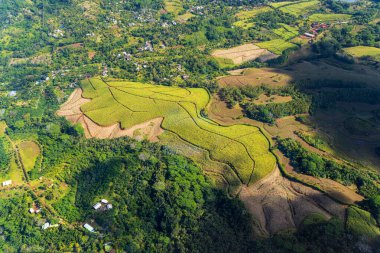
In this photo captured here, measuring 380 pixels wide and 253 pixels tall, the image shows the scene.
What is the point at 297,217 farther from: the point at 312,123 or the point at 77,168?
the point at 77,168

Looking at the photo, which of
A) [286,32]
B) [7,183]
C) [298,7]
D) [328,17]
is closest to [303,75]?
[286,32]

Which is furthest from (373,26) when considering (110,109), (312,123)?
(110,109)

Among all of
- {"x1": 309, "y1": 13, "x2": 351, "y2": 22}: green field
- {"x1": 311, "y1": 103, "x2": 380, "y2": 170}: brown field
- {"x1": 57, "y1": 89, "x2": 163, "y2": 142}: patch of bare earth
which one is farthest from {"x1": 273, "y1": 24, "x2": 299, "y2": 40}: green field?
{"x1": 57, "y1": 89, "x2": 163, "y2": 142}: patch of bare earth

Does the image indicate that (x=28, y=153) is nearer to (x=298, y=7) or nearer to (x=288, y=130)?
(x=288, y=130)

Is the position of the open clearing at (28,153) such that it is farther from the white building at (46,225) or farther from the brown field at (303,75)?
the brown field at (303,75)

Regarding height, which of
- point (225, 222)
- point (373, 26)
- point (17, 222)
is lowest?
point (17, 222)

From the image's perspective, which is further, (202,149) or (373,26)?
(373,26)

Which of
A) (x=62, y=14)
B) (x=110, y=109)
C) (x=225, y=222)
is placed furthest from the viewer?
(x=62, y=14)
